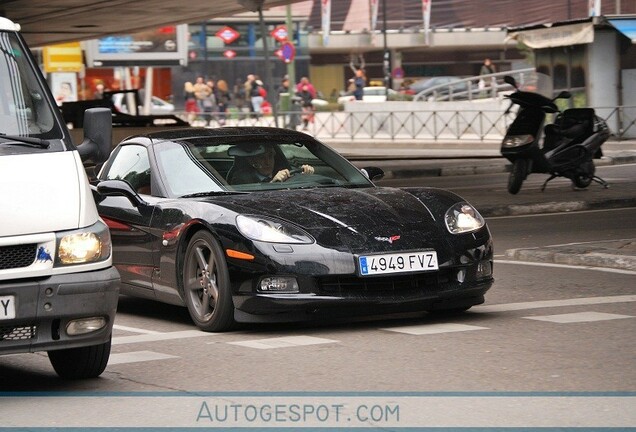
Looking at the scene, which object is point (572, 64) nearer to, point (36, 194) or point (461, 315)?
point (461, 315)

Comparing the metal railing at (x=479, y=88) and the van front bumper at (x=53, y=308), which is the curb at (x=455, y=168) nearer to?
the metal railing at (x=479, y=88)

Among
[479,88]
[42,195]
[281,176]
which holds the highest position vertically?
[42,195]

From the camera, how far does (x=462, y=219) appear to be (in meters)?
9.30

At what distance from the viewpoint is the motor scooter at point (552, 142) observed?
20.4m

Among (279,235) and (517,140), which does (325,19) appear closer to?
(517,140)

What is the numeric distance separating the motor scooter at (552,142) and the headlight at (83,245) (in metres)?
13.8

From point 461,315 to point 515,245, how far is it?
15.9 ft

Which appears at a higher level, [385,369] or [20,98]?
[20,98]

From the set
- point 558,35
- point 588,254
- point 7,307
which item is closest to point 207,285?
point 7,307

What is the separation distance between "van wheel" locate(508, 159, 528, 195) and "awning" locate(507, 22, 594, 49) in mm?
12775

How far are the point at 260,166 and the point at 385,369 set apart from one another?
2.91m

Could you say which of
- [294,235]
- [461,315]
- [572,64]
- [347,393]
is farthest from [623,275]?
[572,64]

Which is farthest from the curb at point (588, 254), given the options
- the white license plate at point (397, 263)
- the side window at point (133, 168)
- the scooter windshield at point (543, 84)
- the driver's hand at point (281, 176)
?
the scooter windshield at point (543, 84)

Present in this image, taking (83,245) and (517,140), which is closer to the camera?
(83,245)
